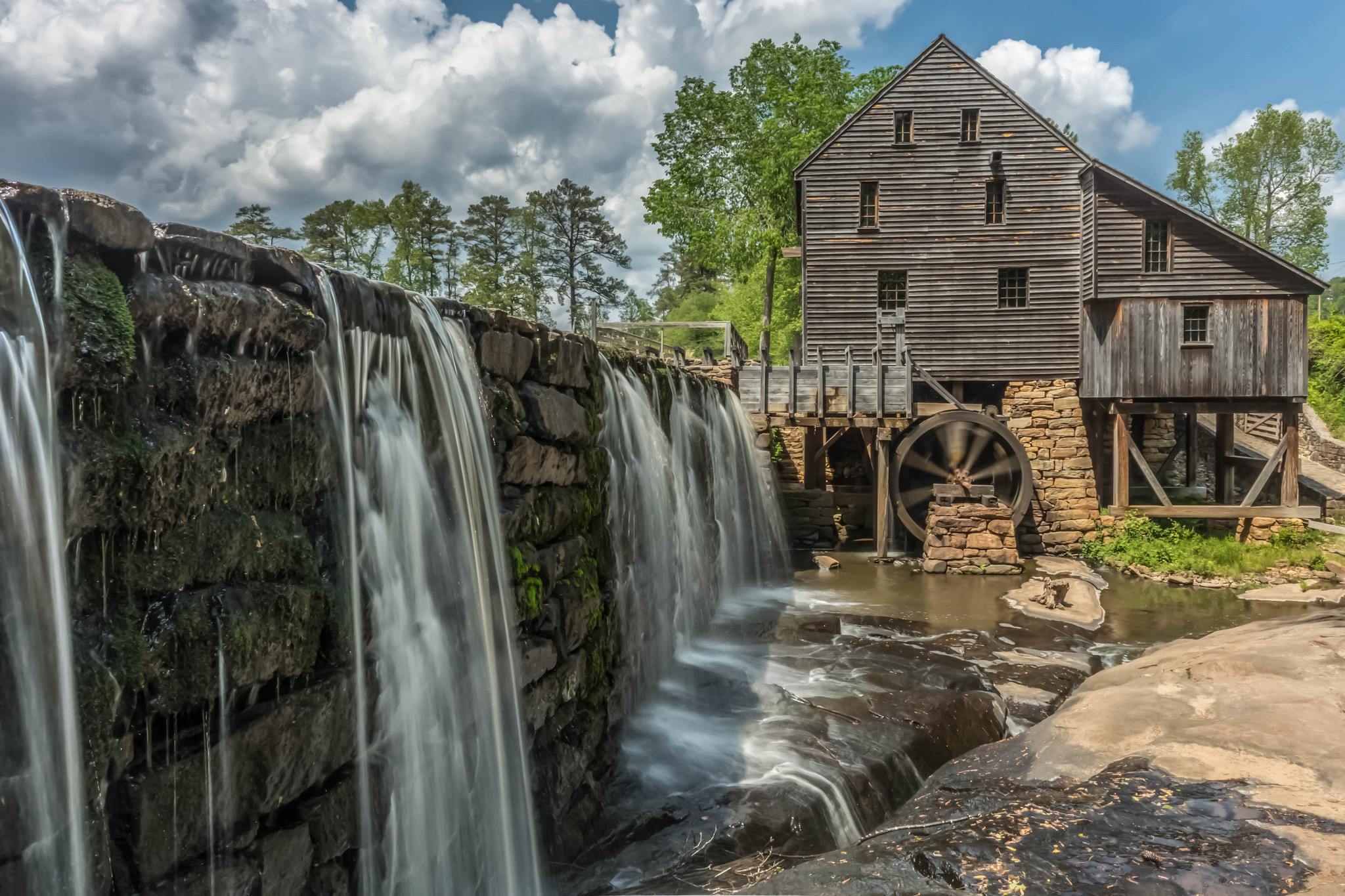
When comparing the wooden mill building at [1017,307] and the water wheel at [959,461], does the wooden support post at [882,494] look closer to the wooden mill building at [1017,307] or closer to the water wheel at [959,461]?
the wooden mill building at [1017,307]

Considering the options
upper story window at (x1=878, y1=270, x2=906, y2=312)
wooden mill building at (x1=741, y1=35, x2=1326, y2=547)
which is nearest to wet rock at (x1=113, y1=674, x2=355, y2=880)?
wooden mill building at (x1=741, y1=35, x2=1326, y2=547)

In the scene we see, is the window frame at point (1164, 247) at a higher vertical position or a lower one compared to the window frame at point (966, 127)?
lower

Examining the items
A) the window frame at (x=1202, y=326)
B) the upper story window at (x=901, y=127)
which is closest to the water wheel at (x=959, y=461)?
the window frame at (x=1202, y=326)

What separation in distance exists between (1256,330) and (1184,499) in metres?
4.67

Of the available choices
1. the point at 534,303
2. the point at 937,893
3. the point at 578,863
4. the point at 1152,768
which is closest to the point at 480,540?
the point at 578,863

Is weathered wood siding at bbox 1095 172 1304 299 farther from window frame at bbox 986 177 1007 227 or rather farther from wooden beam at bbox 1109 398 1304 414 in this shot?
wooden beam at bbox 1109 398 1304 414

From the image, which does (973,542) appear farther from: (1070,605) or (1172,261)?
(1172,261)

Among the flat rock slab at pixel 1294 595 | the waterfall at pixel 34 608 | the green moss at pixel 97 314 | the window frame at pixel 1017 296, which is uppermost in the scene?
the window frame at pixel 1017 296

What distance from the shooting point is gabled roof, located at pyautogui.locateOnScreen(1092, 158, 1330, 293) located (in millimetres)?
14234

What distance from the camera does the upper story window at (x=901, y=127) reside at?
16.7 m

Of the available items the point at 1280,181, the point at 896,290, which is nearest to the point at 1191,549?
the point at 896,290

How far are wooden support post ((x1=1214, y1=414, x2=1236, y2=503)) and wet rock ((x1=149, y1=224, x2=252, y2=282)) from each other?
64.8 ft

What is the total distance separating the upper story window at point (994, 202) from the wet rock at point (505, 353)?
1467 cm

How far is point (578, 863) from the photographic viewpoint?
416 cm
